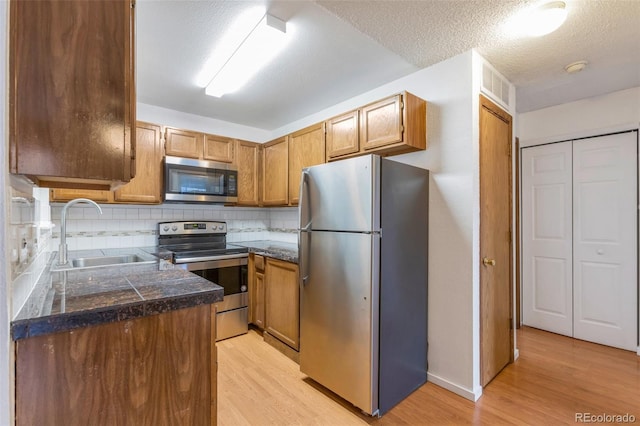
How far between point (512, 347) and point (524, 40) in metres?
2.45

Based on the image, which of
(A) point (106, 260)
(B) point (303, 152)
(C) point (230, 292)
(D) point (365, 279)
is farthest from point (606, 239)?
(A) point (106, 260)

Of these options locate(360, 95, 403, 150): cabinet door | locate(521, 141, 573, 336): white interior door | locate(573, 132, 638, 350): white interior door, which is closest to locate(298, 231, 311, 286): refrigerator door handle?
locate(360, 95, 403, 150): cabinet door

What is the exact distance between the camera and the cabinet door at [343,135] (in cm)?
254

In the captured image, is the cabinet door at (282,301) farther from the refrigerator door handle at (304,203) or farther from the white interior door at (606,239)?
the white interior door at (606,239)

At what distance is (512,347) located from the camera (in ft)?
8.48

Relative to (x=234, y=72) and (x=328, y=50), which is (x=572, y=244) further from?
(x=234, y=72)

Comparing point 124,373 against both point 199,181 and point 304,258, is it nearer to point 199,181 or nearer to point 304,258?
point 304,258

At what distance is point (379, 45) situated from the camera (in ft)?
6.82

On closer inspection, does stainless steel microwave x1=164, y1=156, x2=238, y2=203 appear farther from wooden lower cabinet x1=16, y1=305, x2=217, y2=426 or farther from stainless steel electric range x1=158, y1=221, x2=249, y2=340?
wooden lower cabinet x1=16, y1=305, x2=217, y2=426

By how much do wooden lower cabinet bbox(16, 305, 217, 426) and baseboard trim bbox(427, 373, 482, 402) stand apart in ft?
5.63

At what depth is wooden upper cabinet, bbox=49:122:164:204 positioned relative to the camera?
2818 mm

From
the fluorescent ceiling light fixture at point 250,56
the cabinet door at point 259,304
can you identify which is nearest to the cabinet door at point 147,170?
the fluorescent ceiling light fixture at point 250,56

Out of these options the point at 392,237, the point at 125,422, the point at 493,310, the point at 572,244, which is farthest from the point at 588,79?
the point at 125,422

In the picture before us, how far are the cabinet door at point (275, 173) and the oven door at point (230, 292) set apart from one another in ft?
2.67
